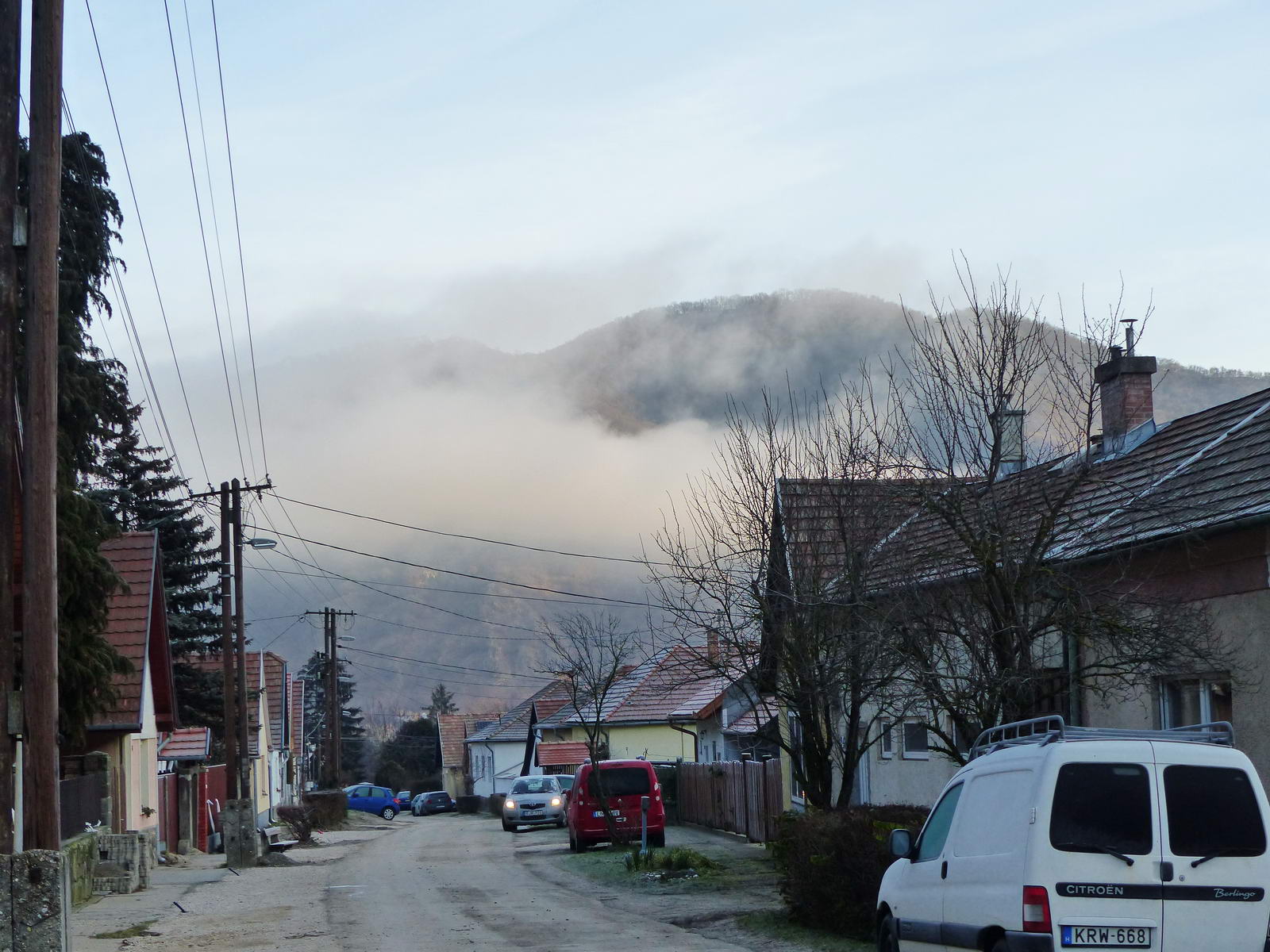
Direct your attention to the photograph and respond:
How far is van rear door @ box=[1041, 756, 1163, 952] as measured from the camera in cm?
841

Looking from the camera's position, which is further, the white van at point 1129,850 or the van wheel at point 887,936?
the van wheel at point 887,936

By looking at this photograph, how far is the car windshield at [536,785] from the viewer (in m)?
46.2

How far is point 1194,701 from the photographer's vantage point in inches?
635

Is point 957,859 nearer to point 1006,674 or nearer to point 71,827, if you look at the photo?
point 1006,674

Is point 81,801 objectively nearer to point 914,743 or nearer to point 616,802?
point 616,802

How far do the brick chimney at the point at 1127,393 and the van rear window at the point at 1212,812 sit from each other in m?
14.1

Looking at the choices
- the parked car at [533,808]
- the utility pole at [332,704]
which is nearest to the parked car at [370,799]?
the utility pole at [332,704]

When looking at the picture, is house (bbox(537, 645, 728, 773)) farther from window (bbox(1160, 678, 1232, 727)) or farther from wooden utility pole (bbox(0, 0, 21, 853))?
wooden utility pole (bbox(0, 0, 21, 853))

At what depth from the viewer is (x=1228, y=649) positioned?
1501 centimetres

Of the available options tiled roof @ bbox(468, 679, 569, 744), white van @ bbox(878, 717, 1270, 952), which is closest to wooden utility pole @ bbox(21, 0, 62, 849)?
white van @ bbox(878, 717, 1270, 952)

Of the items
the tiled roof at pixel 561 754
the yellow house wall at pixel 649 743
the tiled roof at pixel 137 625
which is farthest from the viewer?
the tiled roof at pixel 561 754

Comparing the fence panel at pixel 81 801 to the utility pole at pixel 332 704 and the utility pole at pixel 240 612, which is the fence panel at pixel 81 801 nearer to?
the utility pole at pixel 240 612

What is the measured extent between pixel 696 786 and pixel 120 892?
66.5 feet

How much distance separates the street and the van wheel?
9.80 feet
